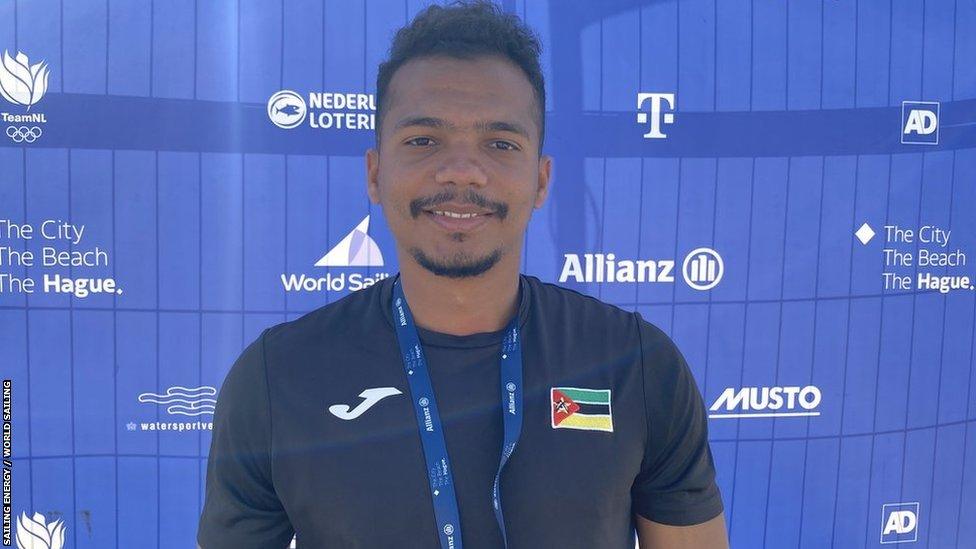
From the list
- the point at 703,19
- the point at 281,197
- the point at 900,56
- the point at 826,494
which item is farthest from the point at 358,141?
the point at 826,494

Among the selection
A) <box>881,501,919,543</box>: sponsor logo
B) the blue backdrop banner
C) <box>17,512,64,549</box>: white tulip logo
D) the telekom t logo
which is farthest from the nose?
<box>881,501,919,543</box>: sponsor logo

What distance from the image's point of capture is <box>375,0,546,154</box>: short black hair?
128 centimetres

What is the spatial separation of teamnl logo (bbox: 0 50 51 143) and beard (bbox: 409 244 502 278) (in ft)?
4.58

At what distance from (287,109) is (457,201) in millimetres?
1002

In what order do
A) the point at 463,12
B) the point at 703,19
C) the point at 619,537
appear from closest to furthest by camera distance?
the point at 619,537, the point at 463,12, the point at 703,19

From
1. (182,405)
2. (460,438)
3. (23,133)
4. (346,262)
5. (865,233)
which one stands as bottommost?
(182,405)

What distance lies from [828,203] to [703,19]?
2.31 feet

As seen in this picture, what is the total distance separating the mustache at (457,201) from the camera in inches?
46.8

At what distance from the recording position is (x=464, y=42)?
1285 millimetres

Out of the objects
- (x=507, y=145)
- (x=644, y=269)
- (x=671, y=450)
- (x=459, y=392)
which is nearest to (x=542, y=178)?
(x=507, y=145)

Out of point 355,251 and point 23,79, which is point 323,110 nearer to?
point 355,251

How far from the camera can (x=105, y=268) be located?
1930 mm

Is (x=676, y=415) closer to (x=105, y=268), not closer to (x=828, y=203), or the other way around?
(x=828, y=203)

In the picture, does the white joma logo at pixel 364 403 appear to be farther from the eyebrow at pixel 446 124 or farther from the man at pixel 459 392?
the eyebrow at pixel 446 124
